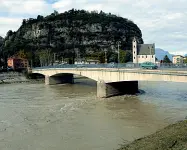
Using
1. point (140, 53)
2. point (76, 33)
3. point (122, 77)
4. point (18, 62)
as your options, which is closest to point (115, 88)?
point (122, 77)

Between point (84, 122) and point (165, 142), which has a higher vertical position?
point (165, 142)

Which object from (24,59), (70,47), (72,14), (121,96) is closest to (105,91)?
(121,96)

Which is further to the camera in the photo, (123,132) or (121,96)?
(121,96)

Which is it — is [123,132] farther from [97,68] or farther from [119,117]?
[97,68]

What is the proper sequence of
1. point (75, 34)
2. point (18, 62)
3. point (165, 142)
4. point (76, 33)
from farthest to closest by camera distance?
Result: point (76, 33)
point (75, 34)
point (18, 62)
point (165, 142)

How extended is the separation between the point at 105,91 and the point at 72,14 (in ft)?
538

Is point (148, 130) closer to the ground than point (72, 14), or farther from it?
closer to the ground

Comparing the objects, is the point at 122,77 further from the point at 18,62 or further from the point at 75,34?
the point at 75,34

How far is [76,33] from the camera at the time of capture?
176 metres

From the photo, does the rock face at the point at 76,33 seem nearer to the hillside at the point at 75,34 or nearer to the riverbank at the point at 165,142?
the hillside at the point at 75,34

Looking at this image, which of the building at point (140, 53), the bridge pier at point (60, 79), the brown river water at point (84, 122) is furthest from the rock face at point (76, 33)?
the brown river water at point (84, 122)

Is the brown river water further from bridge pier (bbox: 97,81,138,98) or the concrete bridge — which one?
the concrete bridge

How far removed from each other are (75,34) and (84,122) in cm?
15446

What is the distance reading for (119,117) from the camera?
26.6m
